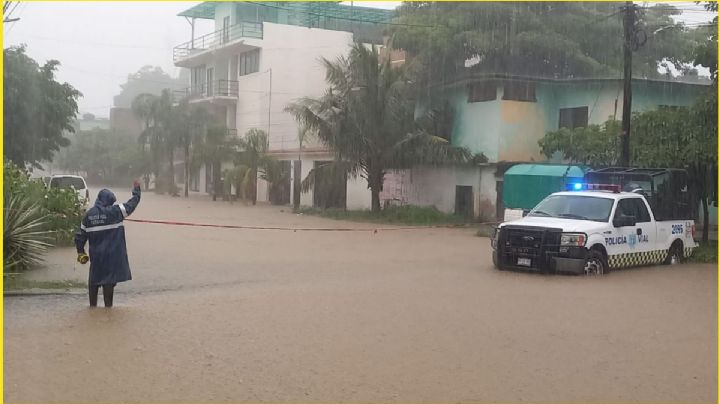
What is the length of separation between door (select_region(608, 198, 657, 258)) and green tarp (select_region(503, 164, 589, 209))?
7565 millimetres

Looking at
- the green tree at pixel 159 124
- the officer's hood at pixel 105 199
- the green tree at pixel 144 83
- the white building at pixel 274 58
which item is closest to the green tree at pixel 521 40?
the white building at pixel 274 58

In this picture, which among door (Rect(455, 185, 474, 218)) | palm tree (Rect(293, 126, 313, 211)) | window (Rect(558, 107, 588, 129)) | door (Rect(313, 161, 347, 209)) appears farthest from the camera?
palm tree (Rect(293, 126, 313, 211))

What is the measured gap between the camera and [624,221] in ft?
42.8

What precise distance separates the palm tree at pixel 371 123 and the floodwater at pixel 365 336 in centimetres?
1478

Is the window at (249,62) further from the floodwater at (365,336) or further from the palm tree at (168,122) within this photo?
the floodwater at (365,336)

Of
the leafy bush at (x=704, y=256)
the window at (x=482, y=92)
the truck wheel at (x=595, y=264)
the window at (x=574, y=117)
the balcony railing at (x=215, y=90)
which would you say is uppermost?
the balcony railing at (x=215, y=90)

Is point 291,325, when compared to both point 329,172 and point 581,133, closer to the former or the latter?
point 581,133

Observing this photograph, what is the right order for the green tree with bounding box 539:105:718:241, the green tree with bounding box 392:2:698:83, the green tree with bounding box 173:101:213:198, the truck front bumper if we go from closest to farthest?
the truck front bumper
the green tree with bounding box 539:105:718:241
the green tree with bounding box 392:2:698:83
the green tree with bounding box 173:101:213:198

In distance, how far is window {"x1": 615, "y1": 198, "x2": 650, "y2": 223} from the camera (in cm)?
1333

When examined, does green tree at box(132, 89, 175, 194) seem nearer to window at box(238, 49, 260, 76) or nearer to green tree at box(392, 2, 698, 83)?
window at box(238, 49, 260, 76)

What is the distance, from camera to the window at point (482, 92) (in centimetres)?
2862

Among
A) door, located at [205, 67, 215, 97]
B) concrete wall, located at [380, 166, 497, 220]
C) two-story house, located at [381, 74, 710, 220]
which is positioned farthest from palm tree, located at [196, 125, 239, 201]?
two-story house, located at [381, 74, 710, 220]

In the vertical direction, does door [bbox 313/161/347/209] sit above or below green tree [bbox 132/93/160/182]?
below

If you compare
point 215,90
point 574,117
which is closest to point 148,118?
point 215,90
